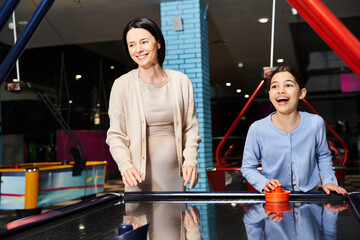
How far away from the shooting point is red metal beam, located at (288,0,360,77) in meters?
0.56

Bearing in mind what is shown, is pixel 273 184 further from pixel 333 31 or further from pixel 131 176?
pixel 333 31

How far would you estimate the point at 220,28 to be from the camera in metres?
7.00

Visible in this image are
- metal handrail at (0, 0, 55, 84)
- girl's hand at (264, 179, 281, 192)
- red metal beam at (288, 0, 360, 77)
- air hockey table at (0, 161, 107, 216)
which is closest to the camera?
red metal beam at (288, 0, 360, 77)

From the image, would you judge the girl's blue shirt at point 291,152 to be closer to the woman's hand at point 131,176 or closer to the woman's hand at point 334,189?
the woman's hand at point 334,189

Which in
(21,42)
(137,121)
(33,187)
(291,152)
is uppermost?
(21,42)

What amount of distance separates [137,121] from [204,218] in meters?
0.75

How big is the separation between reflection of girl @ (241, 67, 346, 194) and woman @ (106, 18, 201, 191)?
263mm

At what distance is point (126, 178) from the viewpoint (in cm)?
156

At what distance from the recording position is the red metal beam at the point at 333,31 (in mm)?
565

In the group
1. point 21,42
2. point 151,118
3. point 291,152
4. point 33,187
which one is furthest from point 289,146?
point 33,187

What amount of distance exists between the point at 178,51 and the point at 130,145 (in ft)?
13.2

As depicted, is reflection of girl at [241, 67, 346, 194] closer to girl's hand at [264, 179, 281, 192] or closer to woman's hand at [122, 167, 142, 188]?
girl's hand at [264, 179, 281, 192]

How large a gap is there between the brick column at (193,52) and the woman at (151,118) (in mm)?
3718

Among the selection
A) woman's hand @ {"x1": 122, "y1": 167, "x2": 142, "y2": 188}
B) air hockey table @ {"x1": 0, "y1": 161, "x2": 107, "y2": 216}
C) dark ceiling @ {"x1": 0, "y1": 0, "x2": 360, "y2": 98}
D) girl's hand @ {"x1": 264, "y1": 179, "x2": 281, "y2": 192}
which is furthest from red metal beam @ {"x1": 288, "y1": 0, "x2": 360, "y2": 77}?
dark ceiling @ {"x1": 0, "y1": 0, "x2": 360, "y2": 98}
